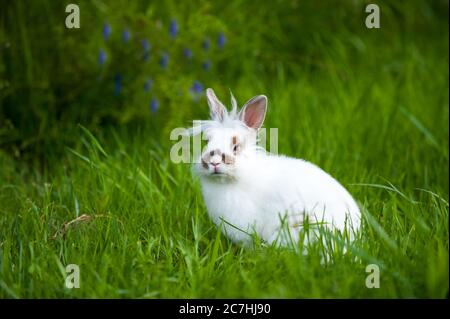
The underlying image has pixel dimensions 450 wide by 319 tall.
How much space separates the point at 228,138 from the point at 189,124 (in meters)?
1.96

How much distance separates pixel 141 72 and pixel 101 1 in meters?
0.70

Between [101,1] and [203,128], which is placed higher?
[101,1]

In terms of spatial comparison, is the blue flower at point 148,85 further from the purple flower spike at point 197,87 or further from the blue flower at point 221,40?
the blue flower at point 221,40

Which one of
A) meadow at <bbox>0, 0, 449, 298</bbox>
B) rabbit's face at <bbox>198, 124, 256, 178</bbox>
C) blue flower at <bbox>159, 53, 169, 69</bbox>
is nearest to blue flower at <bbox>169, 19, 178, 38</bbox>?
meadow at <bbox>0, 0, 449, 298</bbox>

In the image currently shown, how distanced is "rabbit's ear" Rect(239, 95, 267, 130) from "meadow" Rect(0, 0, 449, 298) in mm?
549

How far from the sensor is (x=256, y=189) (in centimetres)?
364

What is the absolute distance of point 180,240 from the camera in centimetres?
362

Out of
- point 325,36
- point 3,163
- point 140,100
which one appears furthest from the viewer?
point 325,36

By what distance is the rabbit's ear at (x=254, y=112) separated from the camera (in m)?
3.68

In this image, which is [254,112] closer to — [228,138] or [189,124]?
[228,138]

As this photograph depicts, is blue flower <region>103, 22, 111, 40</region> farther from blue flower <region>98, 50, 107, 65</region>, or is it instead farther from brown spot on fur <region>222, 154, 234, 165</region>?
brown spot on fur <region>222, 154, 234, 165</region>

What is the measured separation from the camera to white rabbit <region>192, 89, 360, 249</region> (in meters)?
3.56
